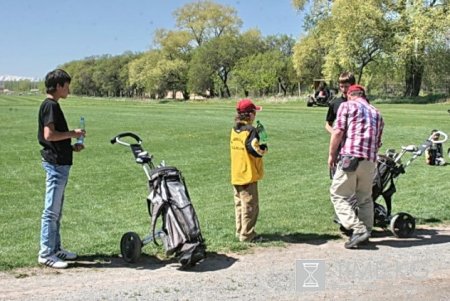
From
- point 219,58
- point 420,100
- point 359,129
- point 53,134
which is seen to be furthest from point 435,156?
point 219,58

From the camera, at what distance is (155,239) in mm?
6164

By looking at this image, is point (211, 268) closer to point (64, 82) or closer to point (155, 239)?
point (155, 239)

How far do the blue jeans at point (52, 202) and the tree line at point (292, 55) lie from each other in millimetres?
55165

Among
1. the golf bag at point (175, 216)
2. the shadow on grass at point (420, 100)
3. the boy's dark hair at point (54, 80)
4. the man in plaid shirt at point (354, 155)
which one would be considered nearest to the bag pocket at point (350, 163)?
the man in plaid shirt at point (354, 155)

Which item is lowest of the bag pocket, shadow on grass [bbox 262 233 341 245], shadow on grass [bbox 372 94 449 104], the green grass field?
the green grass field

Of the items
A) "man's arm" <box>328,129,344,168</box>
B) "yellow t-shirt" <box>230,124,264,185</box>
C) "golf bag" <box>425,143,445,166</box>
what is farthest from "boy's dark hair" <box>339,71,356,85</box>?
"golf bag" <box>425,143,445,166</box>

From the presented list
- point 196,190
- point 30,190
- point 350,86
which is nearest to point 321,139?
point 196,190

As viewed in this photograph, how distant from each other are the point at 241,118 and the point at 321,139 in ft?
54.0

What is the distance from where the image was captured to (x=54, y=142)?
5.88 meters

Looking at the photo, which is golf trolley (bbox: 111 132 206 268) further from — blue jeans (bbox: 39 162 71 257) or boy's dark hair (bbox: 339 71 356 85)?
boy's dark hair (bbox: 339 71 356 85)

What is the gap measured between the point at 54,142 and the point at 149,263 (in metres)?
1.64

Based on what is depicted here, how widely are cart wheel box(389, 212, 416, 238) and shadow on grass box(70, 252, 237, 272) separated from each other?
7.23ft

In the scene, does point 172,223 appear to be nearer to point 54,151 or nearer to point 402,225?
point 54,151

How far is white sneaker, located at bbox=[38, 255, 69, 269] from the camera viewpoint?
5.86 meters
